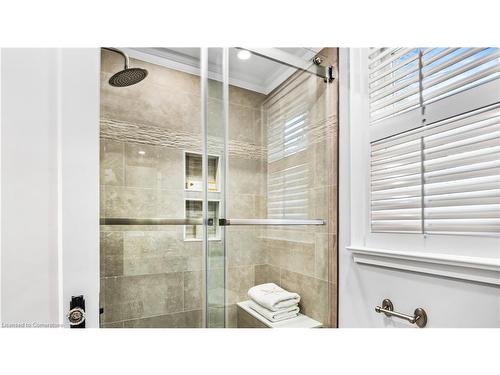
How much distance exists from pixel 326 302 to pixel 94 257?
0.99 m

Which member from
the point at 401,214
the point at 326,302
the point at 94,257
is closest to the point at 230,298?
the point at 326,302

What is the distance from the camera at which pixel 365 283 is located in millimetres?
1097

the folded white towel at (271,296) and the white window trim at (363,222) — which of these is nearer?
the white window trim at (363,222)

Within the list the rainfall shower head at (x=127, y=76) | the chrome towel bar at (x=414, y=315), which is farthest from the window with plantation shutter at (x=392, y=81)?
the rainfall shower head at (x=127, y=76)

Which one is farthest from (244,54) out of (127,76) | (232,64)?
(127,76)

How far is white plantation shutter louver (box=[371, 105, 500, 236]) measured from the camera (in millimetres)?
782

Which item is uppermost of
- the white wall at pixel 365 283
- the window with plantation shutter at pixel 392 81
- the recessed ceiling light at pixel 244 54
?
the recessed ceiling light at pixel 244 54

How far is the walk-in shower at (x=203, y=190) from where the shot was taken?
1072mm

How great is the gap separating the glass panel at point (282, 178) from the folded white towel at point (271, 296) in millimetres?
24

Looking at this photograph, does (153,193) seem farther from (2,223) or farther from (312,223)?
(312,223)

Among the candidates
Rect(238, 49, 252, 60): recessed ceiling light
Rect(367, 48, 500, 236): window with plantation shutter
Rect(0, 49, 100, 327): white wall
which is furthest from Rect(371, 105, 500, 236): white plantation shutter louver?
Rect(0, 49, 100, 327): white wall

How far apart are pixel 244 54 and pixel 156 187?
632 mm

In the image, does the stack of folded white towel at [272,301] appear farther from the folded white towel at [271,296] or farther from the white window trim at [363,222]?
the white window trim at [363,222]
